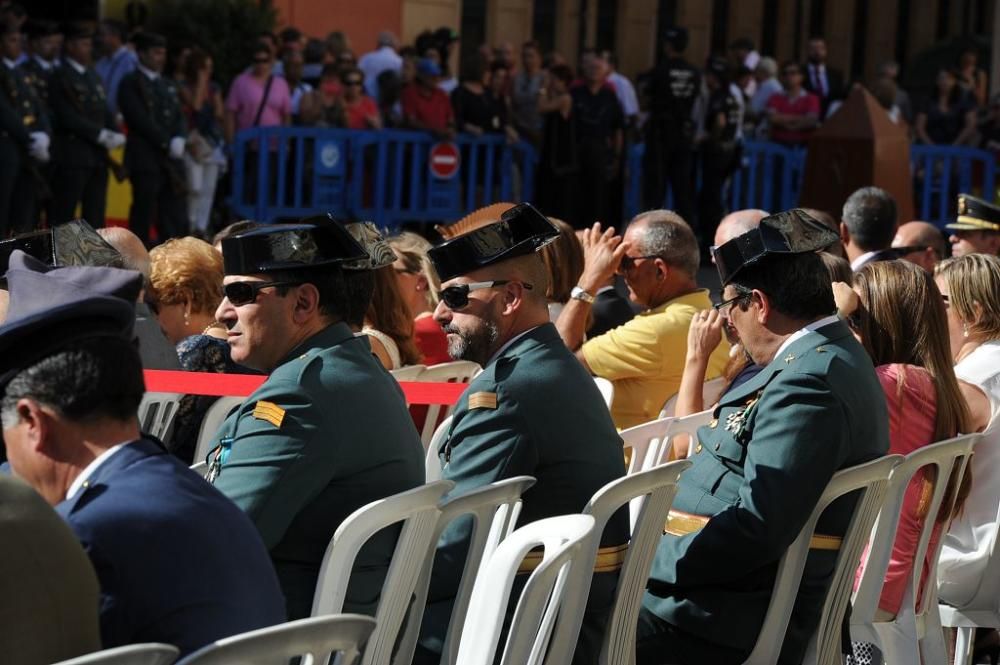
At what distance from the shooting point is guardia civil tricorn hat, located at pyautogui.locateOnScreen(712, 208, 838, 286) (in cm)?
423

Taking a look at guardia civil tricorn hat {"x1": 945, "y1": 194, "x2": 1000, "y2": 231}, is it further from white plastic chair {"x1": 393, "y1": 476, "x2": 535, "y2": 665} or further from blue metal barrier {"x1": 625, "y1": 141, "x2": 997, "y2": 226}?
blue metal barrier {"x1": 625, "y1": 141, "x2": 997, "y2": 226}

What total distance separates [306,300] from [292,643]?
1630 mm

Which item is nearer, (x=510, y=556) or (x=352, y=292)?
(x=510, y=556)

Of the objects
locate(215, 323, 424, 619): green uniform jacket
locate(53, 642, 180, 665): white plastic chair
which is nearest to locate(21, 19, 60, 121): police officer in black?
locate(215, 323, 424, 619): green uniform jacket

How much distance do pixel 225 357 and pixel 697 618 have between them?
1.99 m

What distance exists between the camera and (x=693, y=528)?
420cm

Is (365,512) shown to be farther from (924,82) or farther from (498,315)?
(924,82)

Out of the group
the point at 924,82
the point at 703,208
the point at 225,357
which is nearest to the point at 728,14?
the point at 924,82

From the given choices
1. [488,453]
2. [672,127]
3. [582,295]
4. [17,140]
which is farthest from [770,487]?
[672,127]

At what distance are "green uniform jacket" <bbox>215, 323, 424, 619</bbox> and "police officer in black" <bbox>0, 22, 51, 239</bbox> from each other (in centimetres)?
900

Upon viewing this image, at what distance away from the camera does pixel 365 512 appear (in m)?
3.10

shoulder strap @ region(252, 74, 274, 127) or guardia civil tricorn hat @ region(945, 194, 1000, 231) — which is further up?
shoulder strap @ region(252, 74, 274, 127)

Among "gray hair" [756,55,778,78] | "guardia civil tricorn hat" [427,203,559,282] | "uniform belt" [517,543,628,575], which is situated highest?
"gray hair" [756,55,778,78]

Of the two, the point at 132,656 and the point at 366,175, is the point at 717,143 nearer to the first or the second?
the point at 366,175
